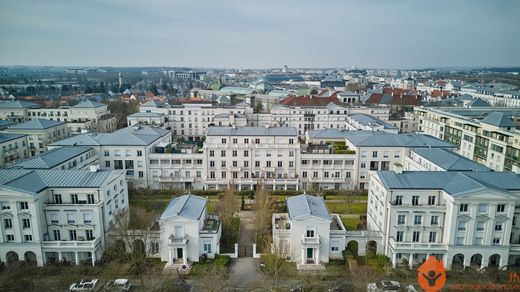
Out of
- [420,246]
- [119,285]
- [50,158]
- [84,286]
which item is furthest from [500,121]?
[50,158]

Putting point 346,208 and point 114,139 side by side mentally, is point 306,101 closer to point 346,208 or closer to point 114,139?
point 346,208

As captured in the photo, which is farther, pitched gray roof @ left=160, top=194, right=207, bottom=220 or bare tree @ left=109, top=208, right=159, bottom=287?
pitched gray roof @ left=160, top=194, right=207, bottom=220

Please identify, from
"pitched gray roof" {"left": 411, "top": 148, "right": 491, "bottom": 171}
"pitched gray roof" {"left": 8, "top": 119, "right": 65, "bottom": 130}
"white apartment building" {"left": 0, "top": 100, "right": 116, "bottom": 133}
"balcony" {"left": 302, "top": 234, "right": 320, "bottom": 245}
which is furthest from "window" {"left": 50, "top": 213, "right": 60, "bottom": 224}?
Result: "white apartment building" {"left": 0, "top": 100, "right": 116, "bottom": 133}

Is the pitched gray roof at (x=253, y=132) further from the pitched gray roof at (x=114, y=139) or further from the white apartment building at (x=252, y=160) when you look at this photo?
the pitched gray roof at (x=114, y=139)

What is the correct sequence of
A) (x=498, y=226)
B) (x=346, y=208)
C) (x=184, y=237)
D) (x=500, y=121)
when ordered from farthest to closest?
(x=500, y=121), (x=346, y=208), (x=184, y=237), (x=498, y=226)

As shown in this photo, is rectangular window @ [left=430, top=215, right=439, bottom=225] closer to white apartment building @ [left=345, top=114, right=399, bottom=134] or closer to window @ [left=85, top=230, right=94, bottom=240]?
white apartment building @ [left=345, top=114, right=399, bottom=134]

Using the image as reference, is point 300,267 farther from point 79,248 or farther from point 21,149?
point 21,149

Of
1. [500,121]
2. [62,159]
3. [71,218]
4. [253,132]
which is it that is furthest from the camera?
[500,121]
